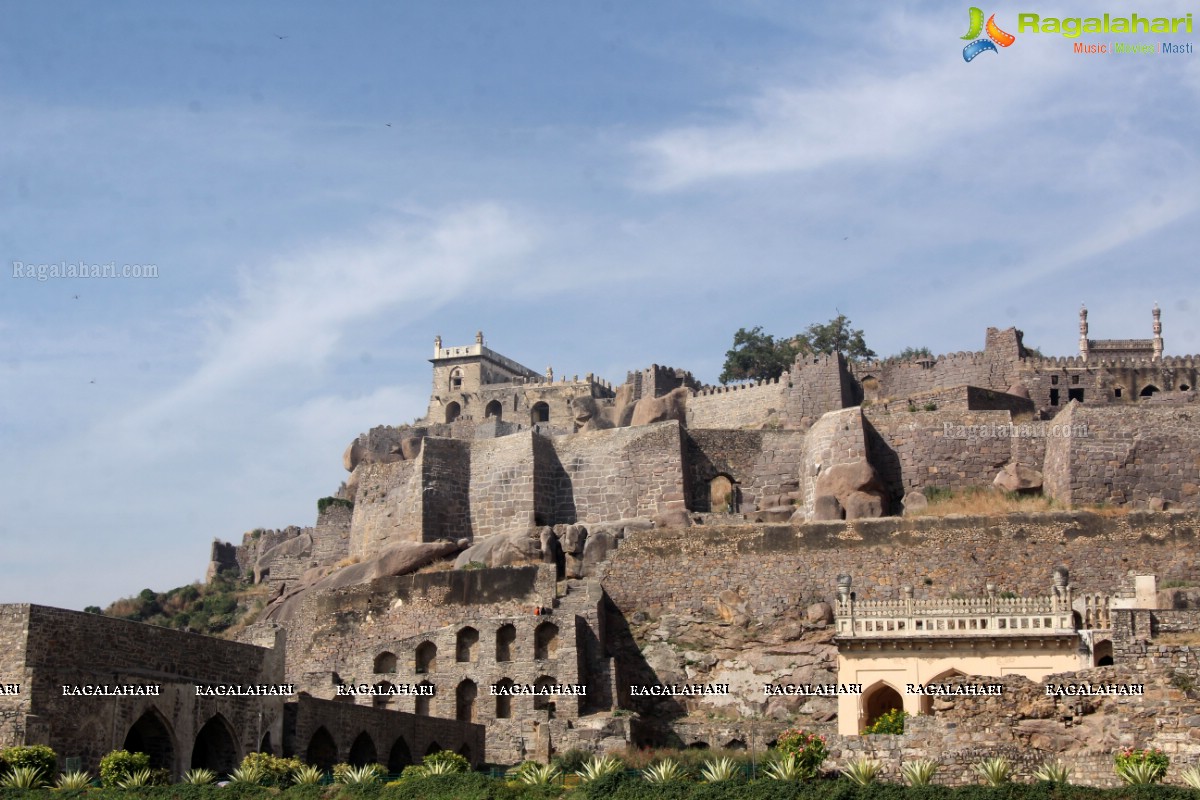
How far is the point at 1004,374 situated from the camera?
5850 centimetres

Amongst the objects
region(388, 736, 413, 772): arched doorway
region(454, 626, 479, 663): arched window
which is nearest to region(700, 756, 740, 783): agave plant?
region(388, 736, 413, 772): arched doorway

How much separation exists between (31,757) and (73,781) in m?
0.87

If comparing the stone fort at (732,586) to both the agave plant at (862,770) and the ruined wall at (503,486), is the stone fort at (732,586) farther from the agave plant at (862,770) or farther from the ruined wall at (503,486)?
the agave plant at (862,770)

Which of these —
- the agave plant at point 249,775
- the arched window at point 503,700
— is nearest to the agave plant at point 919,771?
the agave plant at point 249,775

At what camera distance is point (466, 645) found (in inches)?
1806

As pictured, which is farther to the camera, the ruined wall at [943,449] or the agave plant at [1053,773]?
the ruined wall at [943,449]

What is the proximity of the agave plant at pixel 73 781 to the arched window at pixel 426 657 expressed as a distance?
1571cm

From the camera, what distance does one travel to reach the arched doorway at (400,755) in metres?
40.4

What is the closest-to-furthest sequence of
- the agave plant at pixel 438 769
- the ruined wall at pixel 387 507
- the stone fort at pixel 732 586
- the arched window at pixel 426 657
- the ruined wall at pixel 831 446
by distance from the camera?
the agave plant at pixel 438 769, the stone fort at pixel 732 586, the arched window at pixel 426 657, the ruined wall at pixel 831 446, the ruined wall at pixel 387 507

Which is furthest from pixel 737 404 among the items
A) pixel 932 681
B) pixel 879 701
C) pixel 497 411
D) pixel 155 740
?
pixel 155 740

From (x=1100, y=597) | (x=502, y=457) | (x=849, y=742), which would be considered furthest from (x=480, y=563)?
(x=849, y=742)

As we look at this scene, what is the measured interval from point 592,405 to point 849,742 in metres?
44.0

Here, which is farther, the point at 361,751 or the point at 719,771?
the point at 361,751

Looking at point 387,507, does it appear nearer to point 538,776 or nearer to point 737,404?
point 737,404
